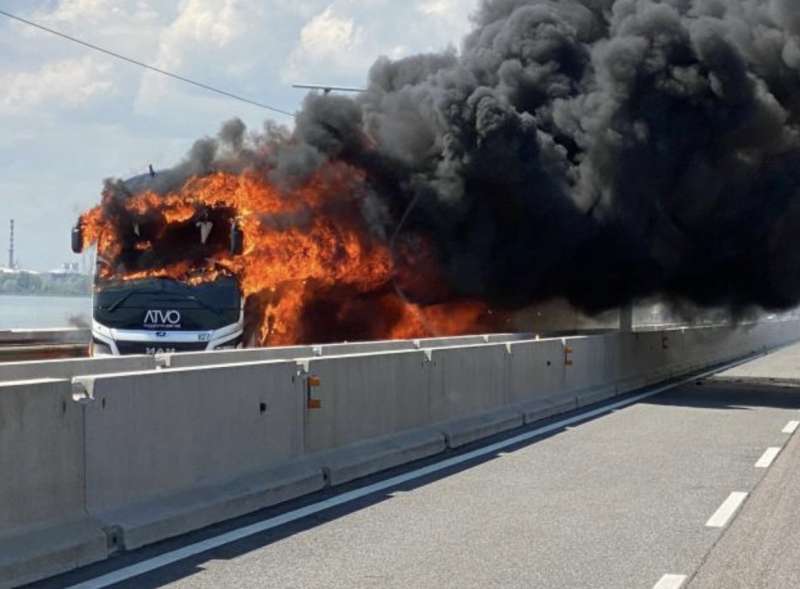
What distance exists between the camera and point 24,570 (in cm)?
672

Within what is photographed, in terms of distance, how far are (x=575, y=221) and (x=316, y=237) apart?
658 centimetres

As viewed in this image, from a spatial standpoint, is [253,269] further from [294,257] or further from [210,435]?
[210,435]

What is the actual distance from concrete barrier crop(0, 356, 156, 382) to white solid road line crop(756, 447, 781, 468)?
20.4ft

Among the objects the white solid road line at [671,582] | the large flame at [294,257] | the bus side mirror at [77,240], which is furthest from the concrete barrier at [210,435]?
the bus side mirror at [77,240]

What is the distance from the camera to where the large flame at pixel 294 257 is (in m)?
19.6

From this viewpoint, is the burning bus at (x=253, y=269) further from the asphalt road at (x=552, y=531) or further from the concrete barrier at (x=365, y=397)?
the asphalt road at (x=552, y=531)

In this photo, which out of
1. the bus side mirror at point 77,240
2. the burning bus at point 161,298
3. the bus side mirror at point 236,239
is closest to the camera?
the bus side mirror at point 236,239

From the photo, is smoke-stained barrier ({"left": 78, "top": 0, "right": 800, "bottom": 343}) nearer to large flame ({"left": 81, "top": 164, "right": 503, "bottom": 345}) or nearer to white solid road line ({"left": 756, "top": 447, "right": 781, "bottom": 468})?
large flame ({"left": 81, "top": 164, "right": 503, "bottom": 345})

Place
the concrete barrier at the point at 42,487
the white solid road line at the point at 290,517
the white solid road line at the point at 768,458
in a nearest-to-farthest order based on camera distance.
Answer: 1. the concrete barrier at the point at 42,487
2. the white solid road line at the point at 290,517
3. the white solid road line at the point at 768,458

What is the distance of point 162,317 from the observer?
18.4 m

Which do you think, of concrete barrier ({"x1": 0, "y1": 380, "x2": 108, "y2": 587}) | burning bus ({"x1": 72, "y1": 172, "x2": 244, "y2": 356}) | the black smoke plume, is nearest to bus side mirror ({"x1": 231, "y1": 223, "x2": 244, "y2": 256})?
burning bus ({"x1": 72, "y1": 172, "x2": 244, "y2": 356})

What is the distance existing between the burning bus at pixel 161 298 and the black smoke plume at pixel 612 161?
276 inches

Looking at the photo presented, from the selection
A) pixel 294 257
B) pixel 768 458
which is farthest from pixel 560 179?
pixel 768 458

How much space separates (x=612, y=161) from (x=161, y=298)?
43.9 feet
